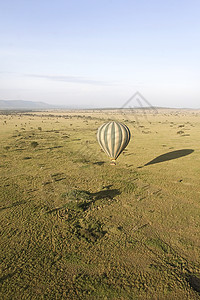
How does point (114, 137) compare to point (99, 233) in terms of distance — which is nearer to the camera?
point (99, 233)

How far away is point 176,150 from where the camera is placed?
107 ft

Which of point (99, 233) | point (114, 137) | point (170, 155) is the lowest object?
point (99, 233)

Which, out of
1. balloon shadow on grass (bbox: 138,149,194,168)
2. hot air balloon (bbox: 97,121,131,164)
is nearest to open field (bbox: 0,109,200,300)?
hot air balloon (bbox: 97,121,131,164)

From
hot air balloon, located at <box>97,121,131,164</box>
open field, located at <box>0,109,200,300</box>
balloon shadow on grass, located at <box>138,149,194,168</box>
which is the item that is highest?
hot air balloon, located at <box>97,121,131,164</box>

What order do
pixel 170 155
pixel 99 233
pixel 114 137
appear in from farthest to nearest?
pixel 170 155 → pixel 114 137 → pixel 99 233

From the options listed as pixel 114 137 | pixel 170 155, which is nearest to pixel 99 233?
pixel 114 137

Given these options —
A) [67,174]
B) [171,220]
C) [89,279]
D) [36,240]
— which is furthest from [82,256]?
[67,174]

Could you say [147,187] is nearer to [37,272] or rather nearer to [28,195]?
[28,195]

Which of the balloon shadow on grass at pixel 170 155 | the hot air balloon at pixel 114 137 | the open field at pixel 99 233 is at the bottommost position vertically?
the open field at pixel 99 233

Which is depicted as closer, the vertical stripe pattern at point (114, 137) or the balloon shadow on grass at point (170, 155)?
the vertical stripe pattern at point (114, 137)

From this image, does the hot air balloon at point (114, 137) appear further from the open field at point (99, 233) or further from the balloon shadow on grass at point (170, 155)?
the balloon shadow on grass at point (170, 155)

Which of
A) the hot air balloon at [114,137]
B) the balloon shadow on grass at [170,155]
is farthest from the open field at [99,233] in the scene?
the balloon shadow on grass at [170,155]

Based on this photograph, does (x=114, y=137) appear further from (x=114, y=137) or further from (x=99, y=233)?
(x=99, y=233)

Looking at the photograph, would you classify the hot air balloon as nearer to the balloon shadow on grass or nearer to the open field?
the open field
